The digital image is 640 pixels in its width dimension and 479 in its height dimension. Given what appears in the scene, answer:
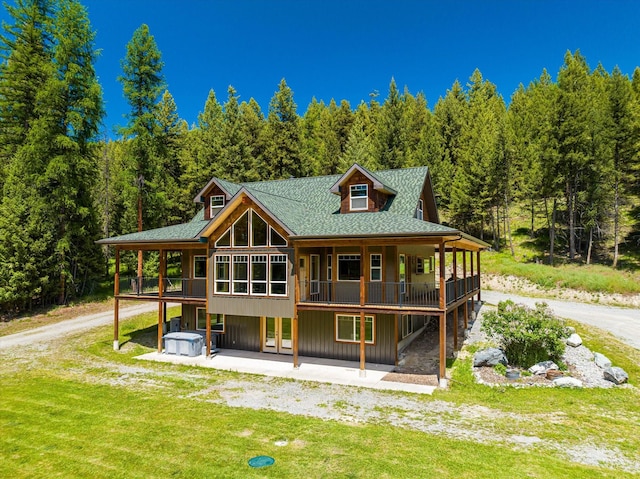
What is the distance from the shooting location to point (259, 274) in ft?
55.2

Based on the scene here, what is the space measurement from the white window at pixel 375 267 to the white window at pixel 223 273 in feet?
20.9

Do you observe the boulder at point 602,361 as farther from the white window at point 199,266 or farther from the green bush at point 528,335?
the white window at point 199,266

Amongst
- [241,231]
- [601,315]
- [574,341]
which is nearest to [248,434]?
[241,231]

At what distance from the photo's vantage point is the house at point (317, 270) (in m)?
15.1

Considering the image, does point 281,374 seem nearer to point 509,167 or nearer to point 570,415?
point 570,415

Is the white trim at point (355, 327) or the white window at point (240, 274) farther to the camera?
the white window at point (240, 274)

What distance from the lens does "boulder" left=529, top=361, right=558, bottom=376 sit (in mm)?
13508

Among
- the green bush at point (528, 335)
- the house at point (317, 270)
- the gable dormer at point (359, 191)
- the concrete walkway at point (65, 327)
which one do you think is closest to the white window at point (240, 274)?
the house at point (317, 270)

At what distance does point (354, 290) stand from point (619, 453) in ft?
Result: 33.2

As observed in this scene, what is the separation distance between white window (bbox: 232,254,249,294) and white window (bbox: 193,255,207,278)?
3517 millimetres

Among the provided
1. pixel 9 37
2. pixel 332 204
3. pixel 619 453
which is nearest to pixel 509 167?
pixel 332 204

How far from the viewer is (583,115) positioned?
107 ft

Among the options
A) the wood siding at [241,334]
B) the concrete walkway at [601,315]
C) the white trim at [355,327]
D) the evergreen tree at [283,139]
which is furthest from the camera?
the evergreen tree at [283,139]

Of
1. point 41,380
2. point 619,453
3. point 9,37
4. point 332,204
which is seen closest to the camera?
point 619,453
